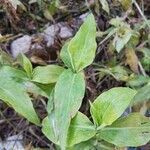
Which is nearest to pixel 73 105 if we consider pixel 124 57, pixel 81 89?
pixel 81 89

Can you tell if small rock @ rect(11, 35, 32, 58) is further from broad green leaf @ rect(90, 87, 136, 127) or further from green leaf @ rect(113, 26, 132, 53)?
broad green leaf @ rect(90, 87, 136, 127)

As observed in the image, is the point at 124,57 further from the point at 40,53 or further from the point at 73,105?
the point at 73,105

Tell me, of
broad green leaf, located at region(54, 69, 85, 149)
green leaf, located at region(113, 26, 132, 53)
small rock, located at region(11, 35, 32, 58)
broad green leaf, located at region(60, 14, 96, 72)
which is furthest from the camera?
small rock, located at region(11, 35, 32, 58)

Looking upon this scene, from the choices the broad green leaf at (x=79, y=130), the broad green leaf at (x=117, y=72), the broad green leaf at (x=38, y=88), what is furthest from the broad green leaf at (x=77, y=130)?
the broad green leaf at (x=117, y=72)

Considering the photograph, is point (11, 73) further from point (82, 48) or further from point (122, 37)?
point (122, 37)

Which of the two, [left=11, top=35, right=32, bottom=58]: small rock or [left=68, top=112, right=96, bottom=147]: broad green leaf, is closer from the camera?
[left=68, top=112, right=96, bottom=147]: broad green leaf

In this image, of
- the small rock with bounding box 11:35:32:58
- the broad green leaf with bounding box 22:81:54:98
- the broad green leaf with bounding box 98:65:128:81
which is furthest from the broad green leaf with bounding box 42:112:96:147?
the small rock with bounding box 11:35:32:58

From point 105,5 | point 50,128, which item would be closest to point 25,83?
point 50,128
